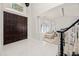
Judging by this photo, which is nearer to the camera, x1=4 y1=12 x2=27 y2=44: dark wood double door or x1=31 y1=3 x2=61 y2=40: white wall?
x1=31 y1=3 x2=61 y2=40: white wall

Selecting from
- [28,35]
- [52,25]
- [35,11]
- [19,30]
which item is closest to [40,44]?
[28,35]

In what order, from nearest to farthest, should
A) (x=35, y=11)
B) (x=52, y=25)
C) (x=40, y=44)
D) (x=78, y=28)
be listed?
(x=78, y=28), (x=52, y=25), (x=40, y=44), (x=35, y=11)

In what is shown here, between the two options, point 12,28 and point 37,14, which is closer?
point 37,14

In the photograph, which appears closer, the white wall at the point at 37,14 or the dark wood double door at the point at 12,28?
the white wall at the point at 37,14

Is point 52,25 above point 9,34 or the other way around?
above

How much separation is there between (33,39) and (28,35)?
0.27 metres

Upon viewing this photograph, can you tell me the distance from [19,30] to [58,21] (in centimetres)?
229

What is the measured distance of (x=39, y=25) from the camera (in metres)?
3.92

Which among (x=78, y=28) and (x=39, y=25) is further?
(x=39, y=25)

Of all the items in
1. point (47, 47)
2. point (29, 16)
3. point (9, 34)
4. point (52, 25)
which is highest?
point (29, 16)

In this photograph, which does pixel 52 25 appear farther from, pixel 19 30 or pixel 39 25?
pixel 19 30

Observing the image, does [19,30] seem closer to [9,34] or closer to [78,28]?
[9,34]

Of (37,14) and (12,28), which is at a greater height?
(37,14)

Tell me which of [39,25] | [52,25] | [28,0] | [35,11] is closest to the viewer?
[28,0]
